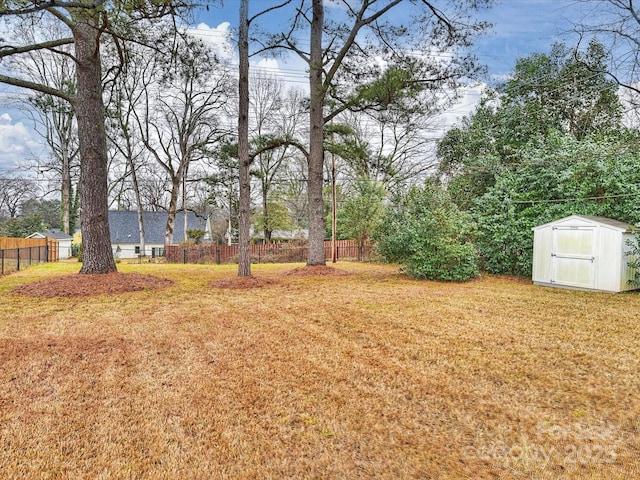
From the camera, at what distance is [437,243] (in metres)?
8.52

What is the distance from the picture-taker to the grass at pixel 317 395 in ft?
6.22

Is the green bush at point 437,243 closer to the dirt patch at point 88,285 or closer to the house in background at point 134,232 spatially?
the dirt patch at point 88,285

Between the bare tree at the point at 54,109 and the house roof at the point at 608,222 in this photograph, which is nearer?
the house roof at the point at 608,222

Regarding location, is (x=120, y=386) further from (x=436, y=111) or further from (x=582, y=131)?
(x=582, y=131)

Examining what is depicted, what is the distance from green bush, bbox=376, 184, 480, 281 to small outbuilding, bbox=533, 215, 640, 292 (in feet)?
4.98

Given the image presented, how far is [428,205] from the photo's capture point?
31.9 ft

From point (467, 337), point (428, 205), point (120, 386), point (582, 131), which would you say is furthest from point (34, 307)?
point (582, 131)

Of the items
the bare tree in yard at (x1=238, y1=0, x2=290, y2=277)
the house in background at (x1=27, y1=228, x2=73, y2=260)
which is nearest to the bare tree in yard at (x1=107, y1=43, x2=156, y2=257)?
the house in background at (x1=27, y1=228, x2=73, y2=260)

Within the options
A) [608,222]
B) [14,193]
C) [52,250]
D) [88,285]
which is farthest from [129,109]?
[608,222]

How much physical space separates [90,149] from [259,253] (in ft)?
35.6

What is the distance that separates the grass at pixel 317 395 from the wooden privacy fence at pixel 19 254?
6.59m

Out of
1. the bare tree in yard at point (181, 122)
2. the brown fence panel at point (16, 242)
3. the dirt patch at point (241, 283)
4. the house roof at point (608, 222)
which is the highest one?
the bare tree in yard at point (181, 122)

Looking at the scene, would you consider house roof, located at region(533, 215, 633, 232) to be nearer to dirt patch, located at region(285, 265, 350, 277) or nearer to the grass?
the grass

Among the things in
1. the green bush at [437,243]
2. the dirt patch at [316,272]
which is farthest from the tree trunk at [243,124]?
the green bush at [437,243]
